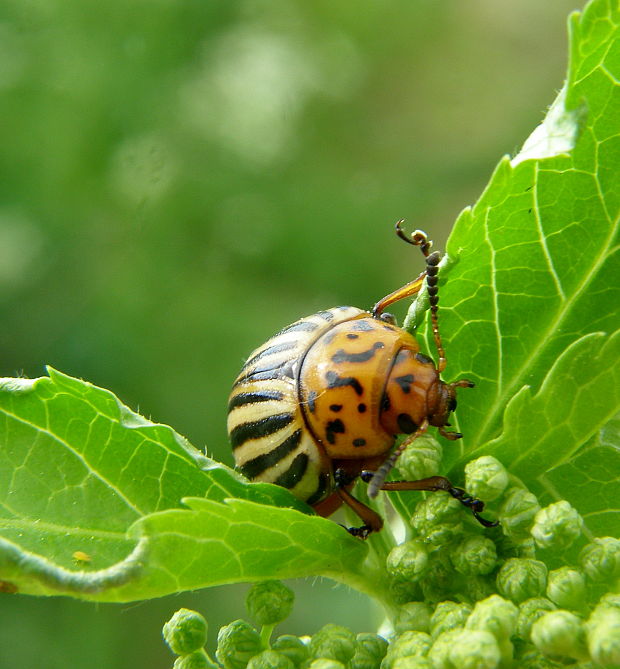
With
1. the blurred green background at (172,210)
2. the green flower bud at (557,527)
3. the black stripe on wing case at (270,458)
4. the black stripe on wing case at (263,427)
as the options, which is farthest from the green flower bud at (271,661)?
the blurred green background at (172,210)

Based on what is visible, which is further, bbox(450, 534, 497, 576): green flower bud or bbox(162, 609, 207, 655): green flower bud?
bbox(162, 609, 207, 655): green flower bud

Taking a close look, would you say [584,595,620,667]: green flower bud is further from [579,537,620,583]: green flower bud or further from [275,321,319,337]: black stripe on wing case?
[275,321,319,337]: black stripe on wing case

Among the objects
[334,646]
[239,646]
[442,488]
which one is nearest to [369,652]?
[334,646]

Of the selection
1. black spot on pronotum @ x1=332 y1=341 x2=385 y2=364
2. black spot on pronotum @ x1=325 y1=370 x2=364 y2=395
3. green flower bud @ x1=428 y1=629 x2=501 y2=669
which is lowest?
green flower bud @ x1=428 y1=629 x2=501 y2=669

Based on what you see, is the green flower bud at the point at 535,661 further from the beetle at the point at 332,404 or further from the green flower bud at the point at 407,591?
the beetle at the point at 332,404

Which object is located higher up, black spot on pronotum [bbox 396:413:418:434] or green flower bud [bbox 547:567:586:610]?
black spot on pronotum [bbox 396:413:418:434]

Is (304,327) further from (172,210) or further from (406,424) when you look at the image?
(172,210)

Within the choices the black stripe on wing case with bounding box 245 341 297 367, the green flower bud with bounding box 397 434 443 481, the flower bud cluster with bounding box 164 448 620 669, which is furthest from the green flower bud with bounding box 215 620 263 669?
the black stripe on wing case with bounding box 245 341 297 367
